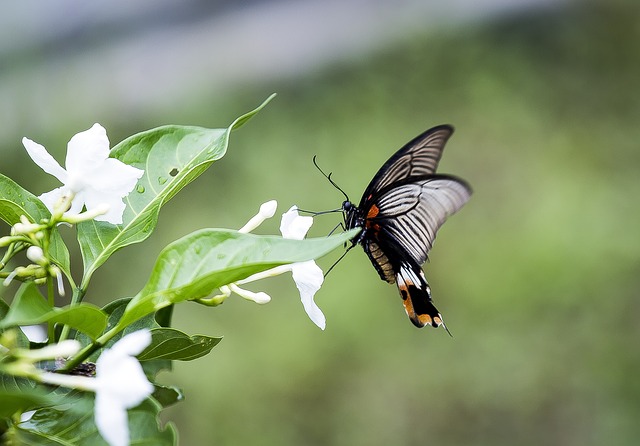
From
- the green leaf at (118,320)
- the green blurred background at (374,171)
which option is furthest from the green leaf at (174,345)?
the green blurred background at (374,171)

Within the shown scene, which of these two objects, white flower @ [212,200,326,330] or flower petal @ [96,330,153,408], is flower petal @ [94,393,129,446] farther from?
white flower @ [212,200,326,330]

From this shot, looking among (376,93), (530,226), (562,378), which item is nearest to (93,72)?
(376,93)

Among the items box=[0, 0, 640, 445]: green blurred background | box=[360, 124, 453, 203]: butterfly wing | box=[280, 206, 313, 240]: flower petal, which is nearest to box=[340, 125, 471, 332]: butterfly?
box=[360, 124, 453, 203]: butterfly wing

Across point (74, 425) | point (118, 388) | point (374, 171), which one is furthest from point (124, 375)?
point (374, 171)

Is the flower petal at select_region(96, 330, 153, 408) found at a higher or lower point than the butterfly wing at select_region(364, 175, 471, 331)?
higher

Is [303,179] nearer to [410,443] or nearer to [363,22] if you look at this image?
[363,22]

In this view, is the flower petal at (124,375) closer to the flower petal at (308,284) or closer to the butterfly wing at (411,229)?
the flower petal at (308,284)

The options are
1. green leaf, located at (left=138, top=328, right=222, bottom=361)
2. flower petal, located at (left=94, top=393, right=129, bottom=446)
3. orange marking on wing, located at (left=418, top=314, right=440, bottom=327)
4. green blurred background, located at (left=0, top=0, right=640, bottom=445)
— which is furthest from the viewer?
green blurred background, located at (left=0, top=0, right=640, bottom=445)
